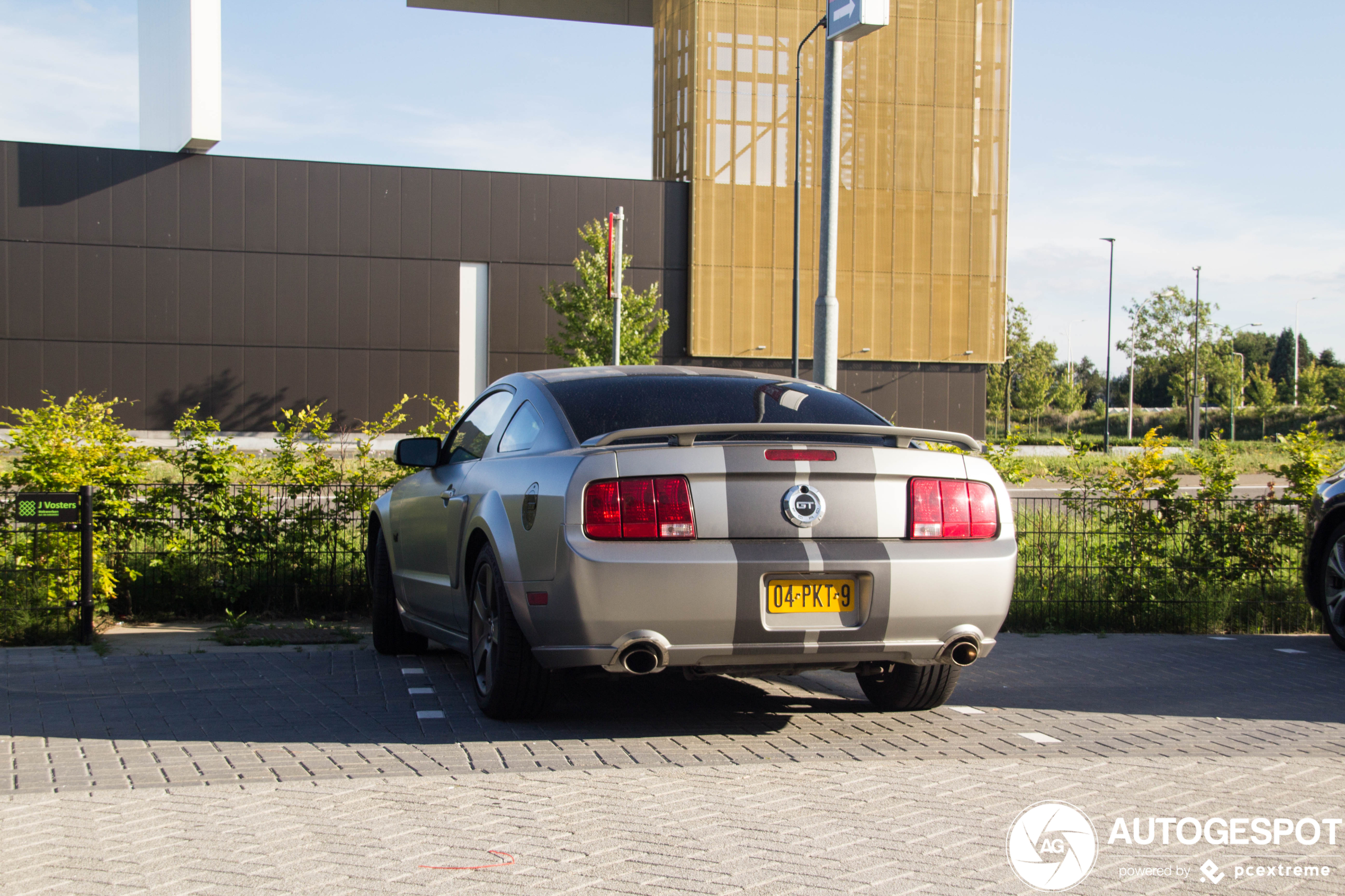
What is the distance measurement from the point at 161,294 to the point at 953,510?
3399 centimetres

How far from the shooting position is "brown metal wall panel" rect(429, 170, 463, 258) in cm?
3622

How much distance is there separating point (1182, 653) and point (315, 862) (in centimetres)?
601

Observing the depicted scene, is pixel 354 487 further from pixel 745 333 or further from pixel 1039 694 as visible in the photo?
pixel 745 333

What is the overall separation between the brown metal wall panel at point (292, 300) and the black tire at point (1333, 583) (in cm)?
3180

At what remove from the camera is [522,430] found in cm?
573

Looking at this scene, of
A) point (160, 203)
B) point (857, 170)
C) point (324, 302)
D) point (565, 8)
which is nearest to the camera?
point (160, 203)

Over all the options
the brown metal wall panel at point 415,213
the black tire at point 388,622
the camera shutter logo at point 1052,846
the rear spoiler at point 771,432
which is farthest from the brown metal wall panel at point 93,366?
the camera shutter logo at point 1052,846

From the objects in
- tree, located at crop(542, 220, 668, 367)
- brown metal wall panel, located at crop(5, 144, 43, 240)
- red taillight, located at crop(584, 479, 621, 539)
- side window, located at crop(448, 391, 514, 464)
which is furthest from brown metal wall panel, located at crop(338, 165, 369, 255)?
red taillight, located at crop(584, 479, 621, 539)

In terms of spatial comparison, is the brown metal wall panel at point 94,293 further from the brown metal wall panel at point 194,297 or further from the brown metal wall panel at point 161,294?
the brown metal wall panel at point 194,297

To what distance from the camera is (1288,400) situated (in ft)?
269

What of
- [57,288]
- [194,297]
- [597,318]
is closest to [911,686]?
[597,318]

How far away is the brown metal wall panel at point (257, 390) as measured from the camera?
3562cm

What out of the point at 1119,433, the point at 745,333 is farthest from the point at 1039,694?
the point at 1119,433

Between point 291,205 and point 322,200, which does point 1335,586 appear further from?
point 291,205
